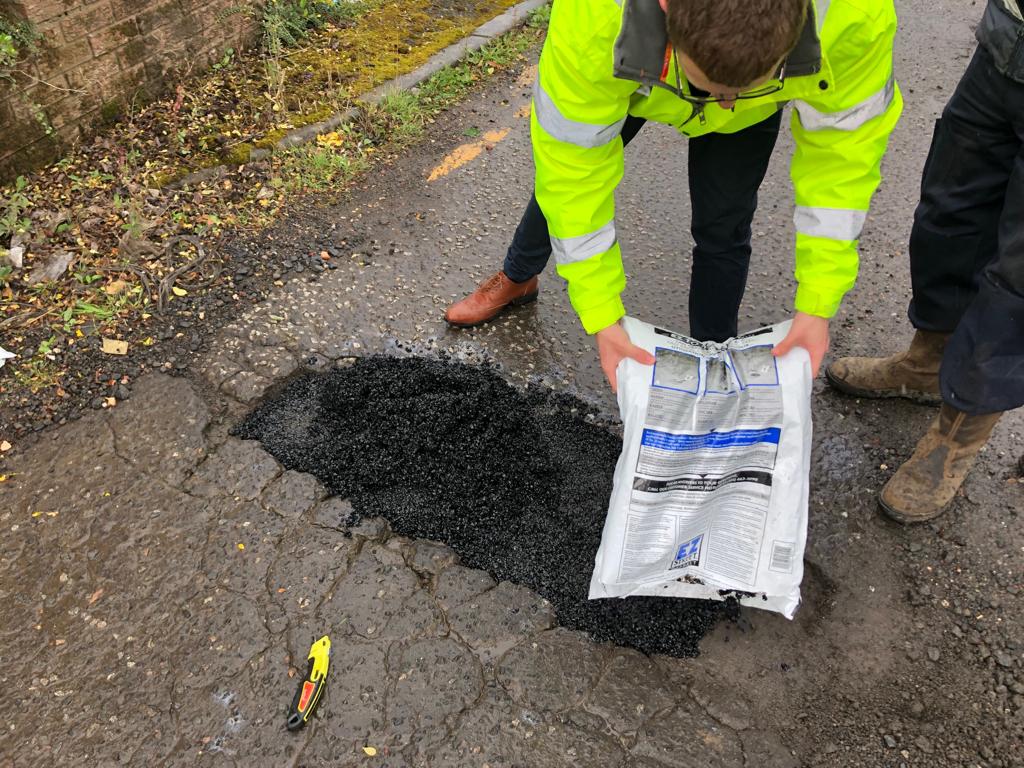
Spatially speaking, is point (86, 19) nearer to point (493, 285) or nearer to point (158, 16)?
point (158, 16)

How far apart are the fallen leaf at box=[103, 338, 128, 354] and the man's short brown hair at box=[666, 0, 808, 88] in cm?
227

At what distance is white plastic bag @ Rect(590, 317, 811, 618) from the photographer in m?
1.75

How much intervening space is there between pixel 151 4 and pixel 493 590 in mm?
3241

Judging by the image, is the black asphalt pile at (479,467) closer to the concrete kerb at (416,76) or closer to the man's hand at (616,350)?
the man's hand at (616,350)

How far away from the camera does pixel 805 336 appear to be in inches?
70.9

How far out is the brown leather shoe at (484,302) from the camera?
280cm

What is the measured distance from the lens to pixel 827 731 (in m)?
1.78

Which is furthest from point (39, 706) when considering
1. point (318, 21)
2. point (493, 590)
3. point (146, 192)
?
point (318, 21)

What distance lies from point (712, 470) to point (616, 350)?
39cm

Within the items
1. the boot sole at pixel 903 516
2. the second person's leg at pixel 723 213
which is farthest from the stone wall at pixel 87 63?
the boot sole at pixel 903 516

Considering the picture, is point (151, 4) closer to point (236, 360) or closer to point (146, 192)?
point (146, 192)

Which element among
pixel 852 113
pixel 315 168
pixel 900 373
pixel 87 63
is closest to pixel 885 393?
pixel 900 373

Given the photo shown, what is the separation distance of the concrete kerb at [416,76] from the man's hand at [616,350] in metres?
2.42

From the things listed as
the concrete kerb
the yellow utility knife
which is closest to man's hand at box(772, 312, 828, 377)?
the yellow utility knife
